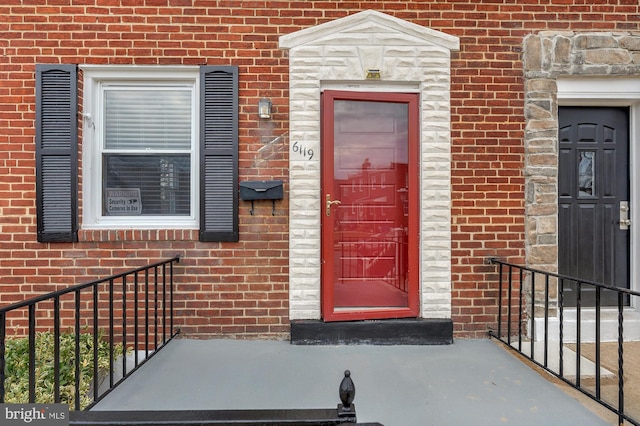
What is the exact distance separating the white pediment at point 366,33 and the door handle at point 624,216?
92.2 inches

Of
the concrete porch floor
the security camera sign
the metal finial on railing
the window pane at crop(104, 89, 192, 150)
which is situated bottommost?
the concrete porch floor

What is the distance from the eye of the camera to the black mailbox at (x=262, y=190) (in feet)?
11.2

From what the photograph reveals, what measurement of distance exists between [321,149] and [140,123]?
1729 millimetres

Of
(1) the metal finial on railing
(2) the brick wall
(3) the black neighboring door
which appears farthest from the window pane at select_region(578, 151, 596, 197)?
(1) the metal finial on railing

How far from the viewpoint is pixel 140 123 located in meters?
3.62

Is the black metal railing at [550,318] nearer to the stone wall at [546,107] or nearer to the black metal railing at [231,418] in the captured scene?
the stone wall at [546,107]

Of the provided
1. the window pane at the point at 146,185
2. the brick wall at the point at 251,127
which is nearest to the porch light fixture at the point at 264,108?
the brick wall at the point at 251,127

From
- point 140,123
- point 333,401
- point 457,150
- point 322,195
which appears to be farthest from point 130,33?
point 333,401

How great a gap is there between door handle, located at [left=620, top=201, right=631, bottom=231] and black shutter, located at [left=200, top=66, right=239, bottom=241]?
145 inches

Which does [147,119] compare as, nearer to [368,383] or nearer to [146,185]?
[146,185]

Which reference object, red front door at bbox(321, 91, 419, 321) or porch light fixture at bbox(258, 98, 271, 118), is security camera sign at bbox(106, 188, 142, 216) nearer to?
porch light fixture at bbox(258, 98, 271, 118)

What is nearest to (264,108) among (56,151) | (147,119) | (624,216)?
(147,119)

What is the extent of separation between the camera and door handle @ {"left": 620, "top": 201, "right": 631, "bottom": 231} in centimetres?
370

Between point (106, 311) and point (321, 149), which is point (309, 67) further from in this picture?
point (106, 311)
